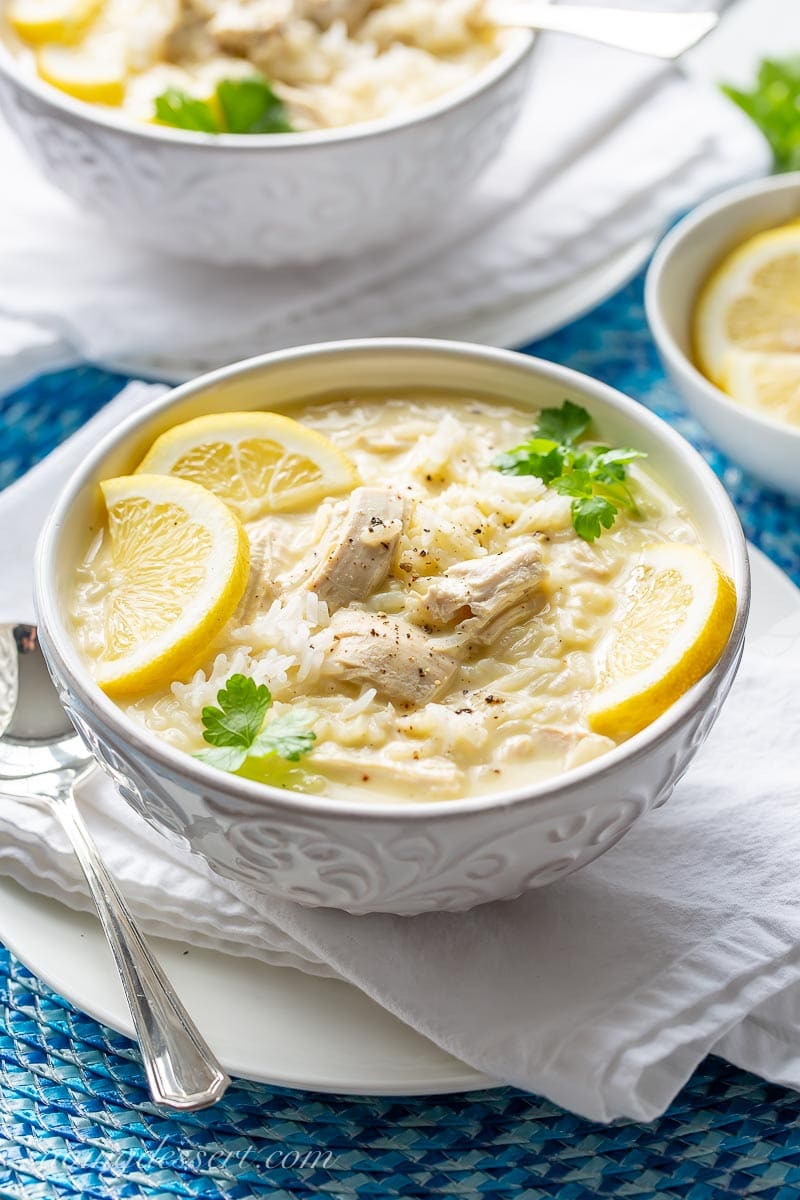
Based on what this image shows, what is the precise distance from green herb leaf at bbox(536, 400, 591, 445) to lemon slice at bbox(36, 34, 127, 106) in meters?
1.54

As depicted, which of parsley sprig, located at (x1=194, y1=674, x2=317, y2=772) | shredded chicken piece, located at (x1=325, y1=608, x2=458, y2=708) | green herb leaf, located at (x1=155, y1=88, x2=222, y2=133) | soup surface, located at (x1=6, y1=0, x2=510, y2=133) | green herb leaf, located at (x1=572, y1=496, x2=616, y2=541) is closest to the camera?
parsley sprig, located at (x1=194, y1=674, x2=317, y2=772)

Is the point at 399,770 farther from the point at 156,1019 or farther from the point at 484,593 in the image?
the point at 156,1019

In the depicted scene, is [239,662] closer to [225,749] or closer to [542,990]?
[225,749]

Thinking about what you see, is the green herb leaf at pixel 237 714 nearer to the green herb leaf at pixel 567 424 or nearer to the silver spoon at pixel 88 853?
the silver spoon at pixel 88 853

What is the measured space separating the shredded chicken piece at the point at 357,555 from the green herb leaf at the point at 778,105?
7.61 ft

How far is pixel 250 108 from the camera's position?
3.22 m

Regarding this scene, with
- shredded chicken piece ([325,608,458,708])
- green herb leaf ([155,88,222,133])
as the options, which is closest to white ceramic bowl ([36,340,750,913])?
shredded chicken piece ([325,608,458,708])

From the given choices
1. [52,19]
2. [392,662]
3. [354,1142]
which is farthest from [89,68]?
[354,1142]

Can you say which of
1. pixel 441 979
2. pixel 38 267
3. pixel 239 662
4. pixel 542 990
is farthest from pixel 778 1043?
pixel 38 267

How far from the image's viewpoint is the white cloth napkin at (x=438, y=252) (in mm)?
3350

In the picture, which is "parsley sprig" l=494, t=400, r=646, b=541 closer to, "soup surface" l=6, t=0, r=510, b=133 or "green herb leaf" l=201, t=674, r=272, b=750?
"green herb leaf" l=201, t=674, r=272, b=750

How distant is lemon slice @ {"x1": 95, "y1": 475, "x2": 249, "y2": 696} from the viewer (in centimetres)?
200

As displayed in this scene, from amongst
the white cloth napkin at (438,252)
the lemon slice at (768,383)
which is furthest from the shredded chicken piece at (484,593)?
the white cloth napkin at (438,252)

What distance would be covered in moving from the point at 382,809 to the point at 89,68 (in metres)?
2.34
